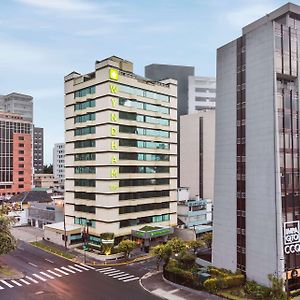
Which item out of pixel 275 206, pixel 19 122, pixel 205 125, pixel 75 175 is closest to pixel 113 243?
pixel 75 175

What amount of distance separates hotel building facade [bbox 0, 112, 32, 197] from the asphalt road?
104550mm

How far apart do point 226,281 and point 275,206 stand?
12.5m

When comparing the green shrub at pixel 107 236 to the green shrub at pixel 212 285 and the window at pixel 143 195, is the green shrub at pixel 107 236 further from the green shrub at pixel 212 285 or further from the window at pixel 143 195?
the green shrub at pixel 212 285

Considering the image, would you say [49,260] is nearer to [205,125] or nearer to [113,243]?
[113,243]

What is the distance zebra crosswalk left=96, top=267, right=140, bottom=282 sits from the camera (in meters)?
60.0

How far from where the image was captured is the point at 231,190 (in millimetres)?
57969

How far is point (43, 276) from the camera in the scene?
6094 centimetres

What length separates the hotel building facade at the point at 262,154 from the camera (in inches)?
2007

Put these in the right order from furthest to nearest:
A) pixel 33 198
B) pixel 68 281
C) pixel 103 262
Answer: pixel 33 198, pixel 103 262, pixel 68 281

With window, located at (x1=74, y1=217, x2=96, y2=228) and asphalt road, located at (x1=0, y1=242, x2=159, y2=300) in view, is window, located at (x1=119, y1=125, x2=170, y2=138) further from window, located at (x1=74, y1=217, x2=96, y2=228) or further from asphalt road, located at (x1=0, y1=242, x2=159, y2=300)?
asphalt road, located at (x1=0, y1=242, x2=159, y2=300)

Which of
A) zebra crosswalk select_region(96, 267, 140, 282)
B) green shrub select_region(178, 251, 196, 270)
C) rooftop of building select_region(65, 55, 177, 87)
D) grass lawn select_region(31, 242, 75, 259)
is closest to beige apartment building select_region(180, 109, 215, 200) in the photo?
rooftop of building select_region(65, 55, 177, 87)

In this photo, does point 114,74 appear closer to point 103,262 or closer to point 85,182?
point 85,182

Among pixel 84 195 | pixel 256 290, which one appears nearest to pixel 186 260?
pixel 256 290

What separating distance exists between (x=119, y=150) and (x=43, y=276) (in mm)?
29948
